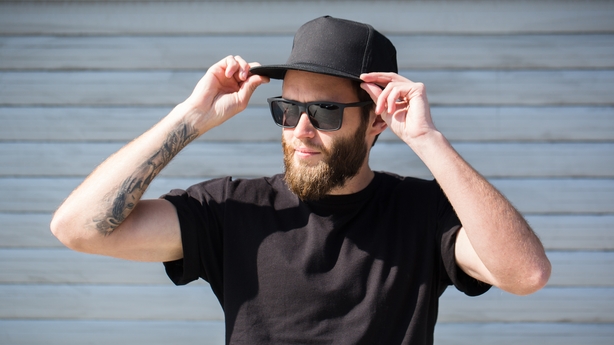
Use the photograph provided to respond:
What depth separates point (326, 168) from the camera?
1965 mm

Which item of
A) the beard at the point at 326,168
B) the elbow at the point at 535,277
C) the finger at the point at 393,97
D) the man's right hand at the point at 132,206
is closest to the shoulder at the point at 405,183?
the beard at the point at 326,168

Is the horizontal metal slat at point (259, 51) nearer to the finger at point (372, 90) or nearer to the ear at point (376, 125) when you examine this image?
the ear at point (376, 125)

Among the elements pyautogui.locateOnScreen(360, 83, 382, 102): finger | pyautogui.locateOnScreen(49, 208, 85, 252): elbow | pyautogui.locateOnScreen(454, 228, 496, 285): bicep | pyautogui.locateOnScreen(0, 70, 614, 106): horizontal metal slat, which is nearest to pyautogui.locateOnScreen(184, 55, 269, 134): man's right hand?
pyautogui.locateOnScreen(360, 83, 382, 102): finger

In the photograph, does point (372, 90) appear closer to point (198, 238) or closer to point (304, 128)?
point (304, 128)

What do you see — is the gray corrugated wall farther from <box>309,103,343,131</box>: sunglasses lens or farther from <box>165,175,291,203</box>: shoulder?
<box>309,103,343,131</box>: sunglasses lens

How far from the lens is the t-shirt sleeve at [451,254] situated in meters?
1.89

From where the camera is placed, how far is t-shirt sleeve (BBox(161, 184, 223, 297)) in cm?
192

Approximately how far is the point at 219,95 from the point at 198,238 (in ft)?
1.75

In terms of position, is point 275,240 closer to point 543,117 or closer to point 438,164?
point 438,164

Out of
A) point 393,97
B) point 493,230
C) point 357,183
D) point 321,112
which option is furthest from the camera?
point 357,183

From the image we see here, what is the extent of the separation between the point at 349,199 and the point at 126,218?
752 millimetres

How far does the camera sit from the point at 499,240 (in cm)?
173

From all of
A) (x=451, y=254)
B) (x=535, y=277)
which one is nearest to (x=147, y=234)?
(x=451, y=254)

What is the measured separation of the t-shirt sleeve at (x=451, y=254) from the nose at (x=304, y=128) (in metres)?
0.51
